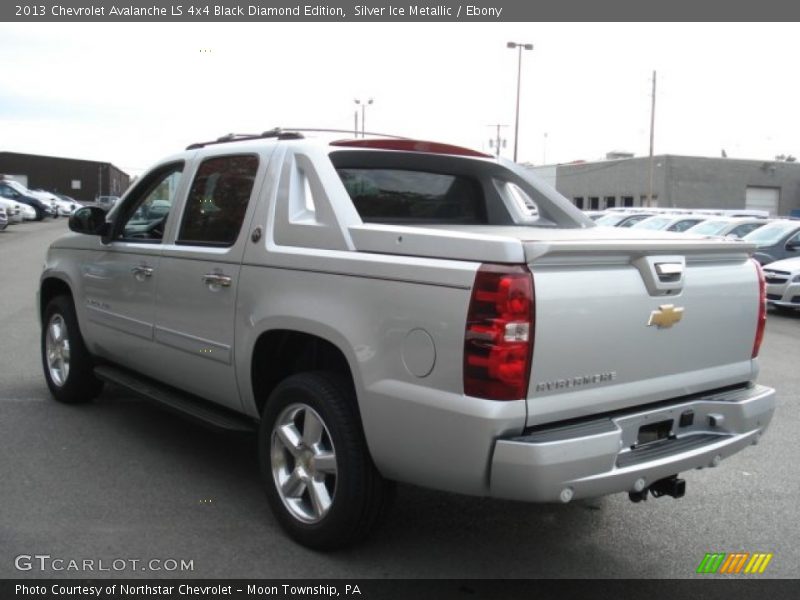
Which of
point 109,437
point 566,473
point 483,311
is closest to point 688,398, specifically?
point 566,473

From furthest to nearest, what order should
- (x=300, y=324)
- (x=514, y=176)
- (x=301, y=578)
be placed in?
(x=514, y=176) → (x=300, y=324) → (x=301, y=578)

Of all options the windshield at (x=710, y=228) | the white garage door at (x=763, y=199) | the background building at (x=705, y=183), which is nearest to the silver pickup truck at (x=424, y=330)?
the windshield at (x=710, y=228)

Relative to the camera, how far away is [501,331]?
3.04m

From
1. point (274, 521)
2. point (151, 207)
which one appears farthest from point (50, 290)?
point (274, 521)

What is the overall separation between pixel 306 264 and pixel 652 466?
5.88ft

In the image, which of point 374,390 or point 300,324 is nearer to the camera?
point 374,390

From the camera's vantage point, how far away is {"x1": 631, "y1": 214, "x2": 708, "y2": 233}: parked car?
2131 cm

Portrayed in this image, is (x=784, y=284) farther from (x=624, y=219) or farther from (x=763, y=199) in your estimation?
(x=763, y=199)

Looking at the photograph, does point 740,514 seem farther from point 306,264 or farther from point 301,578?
point 306,264

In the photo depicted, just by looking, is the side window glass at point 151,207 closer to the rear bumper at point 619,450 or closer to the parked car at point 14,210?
the rear bumper at point 619,450

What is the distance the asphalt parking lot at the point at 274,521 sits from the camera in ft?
12.3

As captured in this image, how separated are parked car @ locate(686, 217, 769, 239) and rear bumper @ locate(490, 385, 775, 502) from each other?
583 inches

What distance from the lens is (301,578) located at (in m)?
3.57

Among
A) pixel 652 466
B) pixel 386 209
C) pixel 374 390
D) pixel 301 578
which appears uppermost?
pixel 386 209
